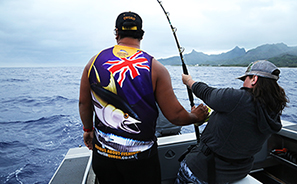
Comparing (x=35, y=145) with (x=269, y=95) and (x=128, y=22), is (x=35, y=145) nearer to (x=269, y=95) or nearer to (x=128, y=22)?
(x=128, y=22)

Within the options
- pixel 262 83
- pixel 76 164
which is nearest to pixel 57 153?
pixel 76 164

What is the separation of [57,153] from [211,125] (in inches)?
195

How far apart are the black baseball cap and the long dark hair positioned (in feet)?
2.92

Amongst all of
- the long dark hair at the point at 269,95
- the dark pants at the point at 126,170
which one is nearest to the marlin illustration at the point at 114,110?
the dark pants at the point at 126,170

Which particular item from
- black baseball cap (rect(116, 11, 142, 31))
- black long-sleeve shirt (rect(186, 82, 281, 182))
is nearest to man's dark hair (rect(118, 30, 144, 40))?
black baseball cap (rect(116, 11, 142, 31))

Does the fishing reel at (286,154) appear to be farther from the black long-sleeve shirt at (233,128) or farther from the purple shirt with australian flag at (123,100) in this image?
the purple shirt with australian flag at (123,100)

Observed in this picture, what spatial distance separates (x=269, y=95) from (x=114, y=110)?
0.99 metres

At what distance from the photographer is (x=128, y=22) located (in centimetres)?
127

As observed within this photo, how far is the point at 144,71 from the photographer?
3.75 ft

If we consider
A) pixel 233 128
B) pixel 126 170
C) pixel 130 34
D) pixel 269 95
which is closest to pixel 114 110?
pixel 126 170

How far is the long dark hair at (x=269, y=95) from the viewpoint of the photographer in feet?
4.00

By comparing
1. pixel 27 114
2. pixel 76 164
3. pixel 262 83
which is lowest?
pixel 27 114

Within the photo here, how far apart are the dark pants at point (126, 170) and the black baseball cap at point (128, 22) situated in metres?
0.88

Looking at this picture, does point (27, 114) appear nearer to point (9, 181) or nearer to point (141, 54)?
point (9, 181)
